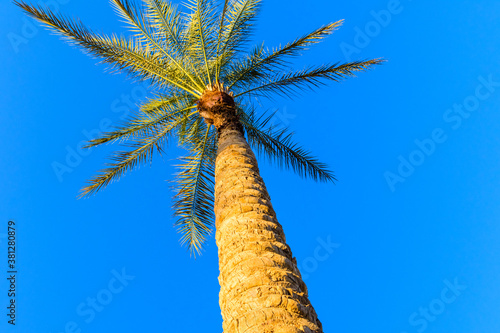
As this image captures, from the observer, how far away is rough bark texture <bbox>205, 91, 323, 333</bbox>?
10.0 feet

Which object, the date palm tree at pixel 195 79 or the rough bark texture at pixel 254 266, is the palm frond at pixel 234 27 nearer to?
the date palm tree at pixel 195 79

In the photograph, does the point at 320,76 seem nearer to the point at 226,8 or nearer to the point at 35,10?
the point at 226,8

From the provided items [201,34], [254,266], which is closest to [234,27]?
[201,34]

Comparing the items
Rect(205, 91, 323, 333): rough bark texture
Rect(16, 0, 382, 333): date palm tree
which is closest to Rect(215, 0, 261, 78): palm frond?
Rect(16, 0, 382, 333): date palm tree

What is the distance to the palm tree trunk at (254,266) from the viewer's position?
305 cm

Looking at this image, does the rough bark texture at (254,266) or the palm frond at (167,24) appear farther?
the palm frond at (167,24)

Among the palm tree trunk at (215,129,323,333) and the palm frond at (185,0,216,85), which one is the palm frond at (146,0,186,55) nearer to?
the palm frond at (185,0,216,85)

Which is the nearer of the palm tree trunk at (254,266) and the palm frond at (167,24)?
the palm tree trunk at (254,266)

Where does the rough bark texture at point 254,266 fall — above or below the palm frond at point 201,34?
below

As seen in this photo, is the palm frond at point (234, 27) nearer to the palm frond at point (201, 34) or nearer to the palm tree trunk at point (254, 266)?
the palm frond at point (201, 34)

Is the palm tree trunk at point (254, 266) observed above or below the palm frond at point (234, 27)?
below

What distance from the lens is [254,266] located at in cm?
355

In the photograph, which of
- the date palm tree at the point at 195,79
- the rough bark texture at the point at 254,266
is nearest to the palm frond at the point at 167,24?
the date palm tree at the point at 195,79

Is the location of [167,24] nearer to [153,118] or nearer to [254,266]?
[153,118]
